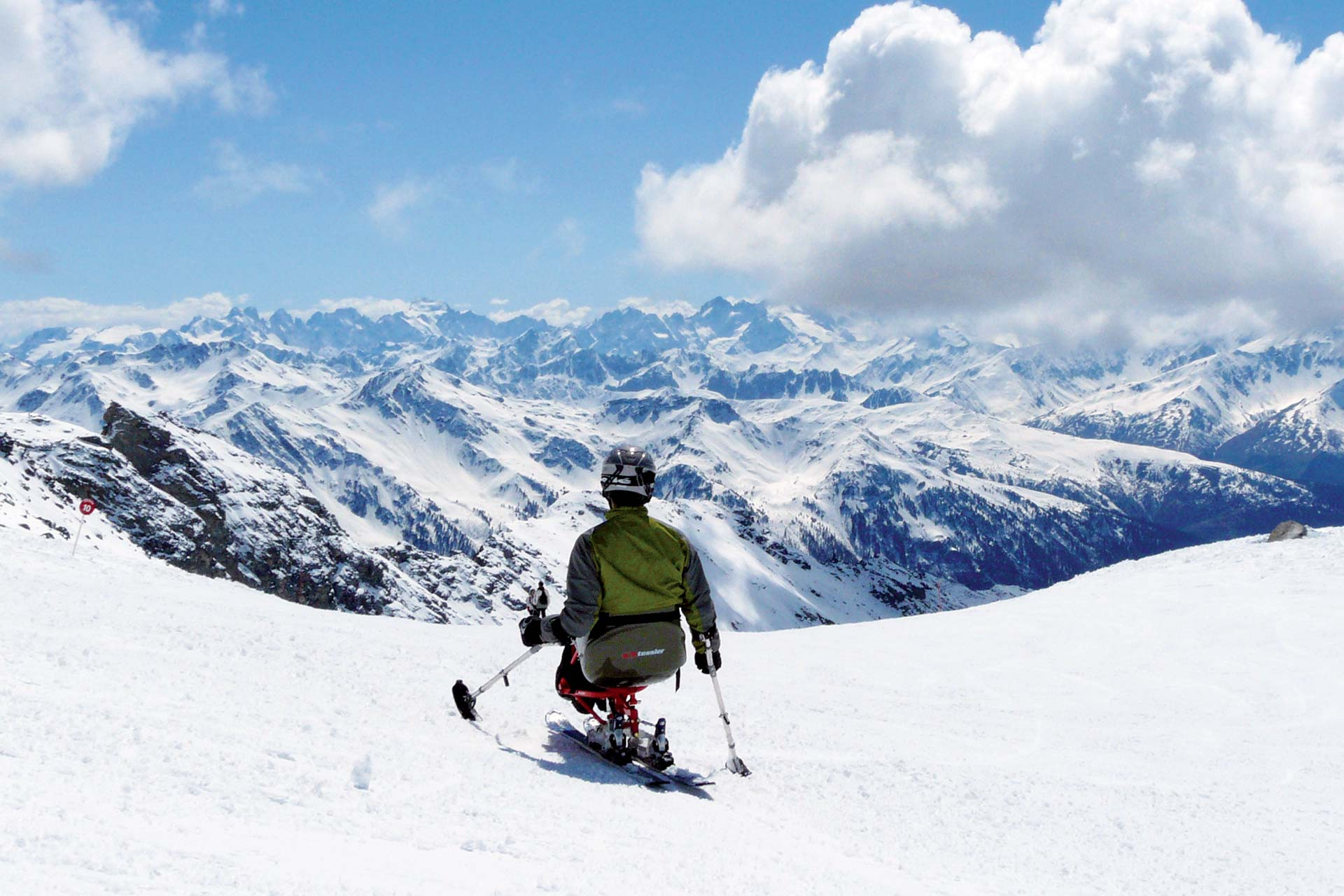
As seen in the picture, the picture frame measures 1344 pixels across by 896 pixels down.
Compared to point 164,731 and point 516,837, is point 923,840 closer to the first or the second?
point 516,837

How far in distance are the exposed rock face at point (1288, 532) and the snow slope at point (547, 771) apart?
22.4 metres

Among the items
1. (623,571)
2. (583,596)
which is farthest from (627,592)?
(583,596)

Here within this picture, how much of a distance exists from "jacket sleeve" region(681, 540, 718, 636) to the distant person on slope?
11 millimetres

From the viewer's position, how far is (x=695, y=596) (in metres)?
9.08

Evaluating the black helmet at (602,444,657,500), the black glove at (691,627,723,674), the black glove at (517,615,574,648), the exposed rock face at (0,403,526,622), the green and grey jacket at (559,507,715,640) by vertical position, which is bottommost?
the black glove at (691,627,723,674)

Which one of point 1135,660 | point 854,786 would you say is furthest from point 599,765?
point 1135,660

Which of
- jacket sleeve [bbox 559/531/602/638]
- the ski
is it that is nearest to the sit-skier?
jacket sleeve [bbox 559/531/602/638]

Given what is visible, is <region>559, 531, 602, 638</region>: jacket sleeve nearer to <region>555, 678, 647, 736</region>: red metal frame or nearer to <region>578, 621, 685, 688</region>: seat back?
<region>578, 621, 685, 688</region>: seat back

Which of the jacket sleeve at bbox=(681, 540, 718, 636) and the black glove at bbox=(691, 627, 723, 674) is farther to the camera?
the black glove at bbox=(691, 627, 723, 674)

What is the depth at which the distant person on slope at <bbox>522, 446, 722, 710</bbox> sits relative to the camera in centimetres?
859

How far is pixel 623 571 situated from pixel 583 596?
18.6 inches

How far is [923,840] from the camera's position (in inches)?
330

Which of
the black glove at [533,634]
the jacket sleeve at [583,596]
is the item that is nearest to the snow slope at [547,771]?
the black glove at [533,634]

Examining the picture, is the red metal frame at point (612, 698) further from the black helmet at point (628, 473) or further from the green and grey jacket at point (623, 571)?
the black helmet at point (628, 473)
